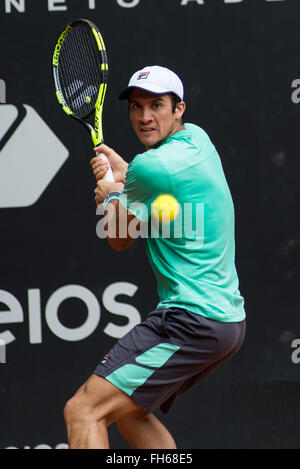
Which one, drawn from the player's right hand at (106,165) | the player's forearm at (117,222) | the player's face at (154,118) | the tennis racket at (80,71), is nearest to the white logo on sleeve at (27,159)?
the tennis racket at (80,71)

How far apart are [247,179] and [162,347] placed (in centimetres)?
117

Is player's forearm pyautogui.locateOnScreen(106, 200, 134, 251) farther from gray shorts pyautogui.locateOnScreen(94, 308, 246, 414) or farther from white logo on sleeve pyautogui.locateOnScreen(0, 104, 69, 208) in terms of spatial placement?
white logo on sleeve pyautogui.locateOnScreen(0, 104, 69, 208)

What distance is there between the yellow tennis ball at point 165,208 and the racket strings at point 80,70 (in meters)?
0.60

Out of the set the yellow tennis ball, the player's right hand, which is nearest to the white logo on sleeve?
the player's right hand

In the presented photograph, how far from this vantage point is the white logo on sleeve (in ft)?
10.9

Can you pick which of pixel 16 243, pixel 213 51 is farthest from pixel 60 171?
pixel 213 51

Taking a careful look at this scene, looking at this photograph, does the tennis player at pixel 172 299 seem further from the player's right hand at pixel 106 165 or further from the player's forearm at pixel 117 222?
the player's right hand at pixel 106 165

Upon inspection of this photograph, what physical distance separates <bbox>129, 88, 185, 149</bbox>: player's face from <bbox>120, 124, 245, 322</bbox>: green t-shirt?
0.11 m

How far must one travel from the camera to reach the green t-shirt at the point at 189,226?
7.89 ft

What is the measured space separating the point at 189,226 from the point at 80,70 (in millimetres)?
946

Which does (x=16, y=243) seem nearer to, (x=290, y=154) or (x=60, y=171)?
(x=60, y=171)

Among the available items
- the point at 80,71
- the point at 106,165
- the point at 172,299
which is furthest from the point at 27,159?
the point at 172,299

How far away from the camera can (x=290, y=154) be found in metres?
3.31
